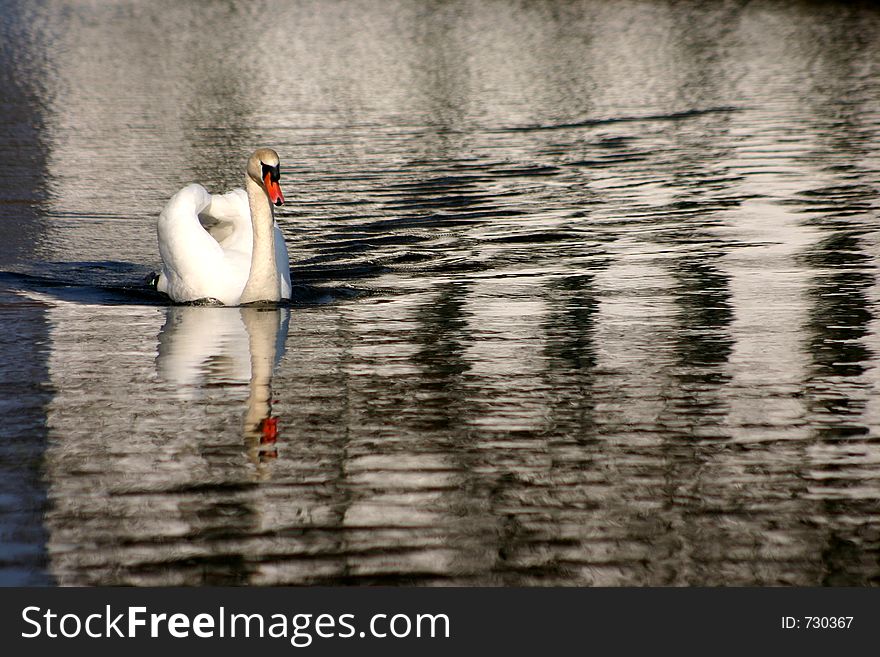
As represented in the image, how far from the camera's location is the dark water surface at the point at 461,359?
608 cm

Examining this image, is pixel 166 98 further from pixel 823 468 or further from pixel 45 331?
pixel 823 468

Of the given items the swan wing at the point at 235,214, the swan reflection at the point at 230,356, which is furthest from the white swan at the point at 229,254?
the swan wing at the point at 235,214

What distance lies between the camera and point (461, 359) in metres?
9.09

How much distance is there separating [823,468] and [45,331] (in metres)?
5.21

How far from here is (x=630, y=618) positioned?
534 centimetres

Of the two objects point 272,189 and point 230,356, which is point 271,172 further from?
point 230,356

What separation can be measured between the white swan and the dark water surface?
21 centimetres

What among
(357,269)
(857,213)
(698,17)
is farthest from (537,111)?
(698,17)

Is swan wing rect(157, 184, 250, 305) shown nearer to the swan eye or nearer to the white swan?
the white swan

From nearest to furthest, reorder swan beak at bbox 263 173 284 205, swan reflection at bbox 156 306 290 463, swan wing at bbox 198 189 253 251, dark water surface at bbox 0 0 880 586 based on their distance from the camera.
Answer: dark water surface at bbox 0 0 880 586
swan reflection at bbox 156 306 290 463
swan beak at bbox 263 173 284 205
swan wing at bbox 198 189 253 251

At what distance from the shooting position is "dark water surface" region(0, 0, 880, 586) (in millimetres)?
6082

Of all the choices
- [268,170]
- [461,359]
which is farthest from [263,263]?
[461,359]

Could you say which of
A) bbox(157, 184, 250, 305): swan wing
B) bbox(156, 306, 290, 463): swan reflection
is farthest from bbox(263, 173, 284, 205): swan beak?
bbox(156, 306, 290, 463): swan reflection

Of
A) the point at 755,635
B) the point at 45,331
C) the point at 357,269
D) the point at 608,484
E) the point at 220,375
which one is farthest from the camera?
the point at 357,269
